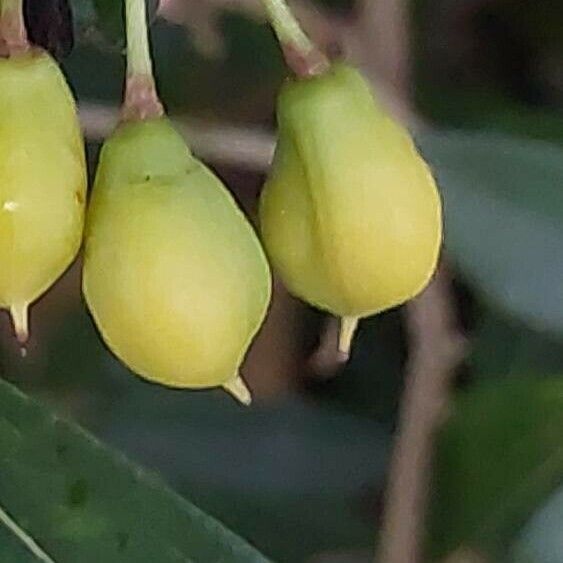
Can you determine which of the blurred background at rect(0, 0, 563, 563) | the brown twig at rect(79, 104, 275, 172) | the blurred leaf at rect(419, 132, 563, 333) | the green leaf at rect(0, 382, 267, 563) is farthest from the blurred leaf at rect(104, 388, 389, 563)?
the green leaf at rect(0, 382, 267, 563)

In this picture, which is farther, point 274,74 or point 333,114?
point 274,74

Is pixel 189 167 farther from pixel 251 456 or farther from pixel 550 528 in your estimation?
pixel 251 456

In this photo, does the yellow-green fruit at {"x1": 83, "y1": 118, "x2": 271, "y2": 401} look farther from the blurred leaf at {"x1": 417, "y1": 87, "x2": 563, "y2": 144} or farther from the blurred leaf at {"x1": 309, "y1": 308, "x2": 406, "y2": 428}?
the blurred leaf at {"x1": 309, "y1": 308, "x2": 406, "y2": 428}

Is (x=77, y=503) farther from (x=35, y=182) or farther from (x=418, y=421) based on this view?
(x=418, y=421)

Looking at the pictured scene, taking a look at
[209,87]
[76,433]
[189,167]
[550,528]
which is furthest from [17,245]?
[209,87]

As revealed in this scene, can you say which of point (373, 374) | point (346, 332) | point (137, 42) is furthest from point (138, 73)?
point (373, 374)

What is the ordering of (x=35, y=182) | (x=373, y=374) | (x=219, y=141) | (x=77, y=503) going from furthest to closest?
1. (x=373, y=374)
2. (x=219, y=141)
3. (x=77, y=503)
4. (x=35, y=182)

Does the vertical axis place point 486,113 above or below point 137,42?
below

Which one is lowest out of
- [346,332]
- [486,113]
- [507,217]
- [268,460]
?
[268,460]
